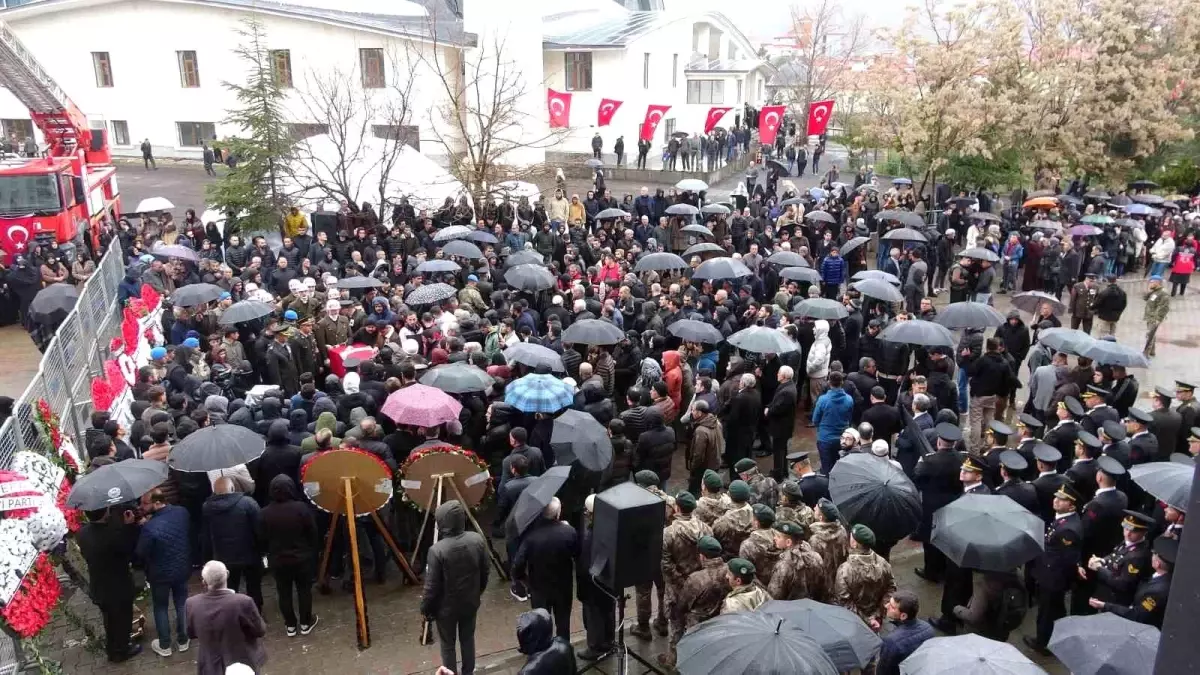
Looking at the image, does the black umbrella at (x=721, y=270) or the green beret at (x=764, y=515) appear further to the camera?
the black umbrella at (x=721, y=270)

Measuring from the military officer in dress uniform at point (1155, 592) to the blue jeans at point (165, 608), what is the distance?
24.8ft

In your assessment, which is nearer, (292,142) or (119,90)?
(292,142)

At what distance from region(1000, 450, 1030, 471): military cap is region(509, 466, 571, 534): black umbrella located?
4.00 metres

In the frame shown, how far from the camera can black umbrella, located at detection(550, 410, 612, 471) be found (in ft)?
26.1

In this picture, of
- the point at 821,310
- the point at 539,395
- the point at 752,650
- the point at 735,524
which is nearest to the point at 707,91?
the point at 821,310

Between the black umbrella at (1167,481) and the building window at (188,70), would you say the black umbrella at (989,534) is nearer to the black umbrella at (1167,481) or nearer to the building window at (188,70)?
the black umbrella at (1167,481)

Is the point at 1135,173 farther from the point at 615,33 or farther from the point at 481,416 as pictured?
the point at 481,416

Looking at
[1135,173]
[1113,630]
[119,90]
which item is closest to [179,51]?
[119,90]

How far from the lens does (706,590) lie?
6.50 metres

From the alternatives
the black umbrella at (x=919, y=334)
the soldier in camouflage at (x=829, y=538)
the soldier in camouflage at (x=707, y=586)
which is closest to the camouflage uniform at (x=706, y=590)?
the soldier in camouflage at (x=707, y=586)

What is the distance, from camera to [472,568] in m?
6.63

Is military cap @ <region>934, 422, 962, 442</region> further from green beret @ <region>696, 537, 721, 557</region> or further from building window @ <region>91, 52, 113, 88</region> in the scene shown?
building window @ <region>91, 52, 113, 88</region>

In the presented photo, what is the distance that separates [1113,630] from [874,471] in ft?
8.49

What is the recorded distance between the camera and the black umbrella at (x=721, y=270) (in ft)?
46.7
